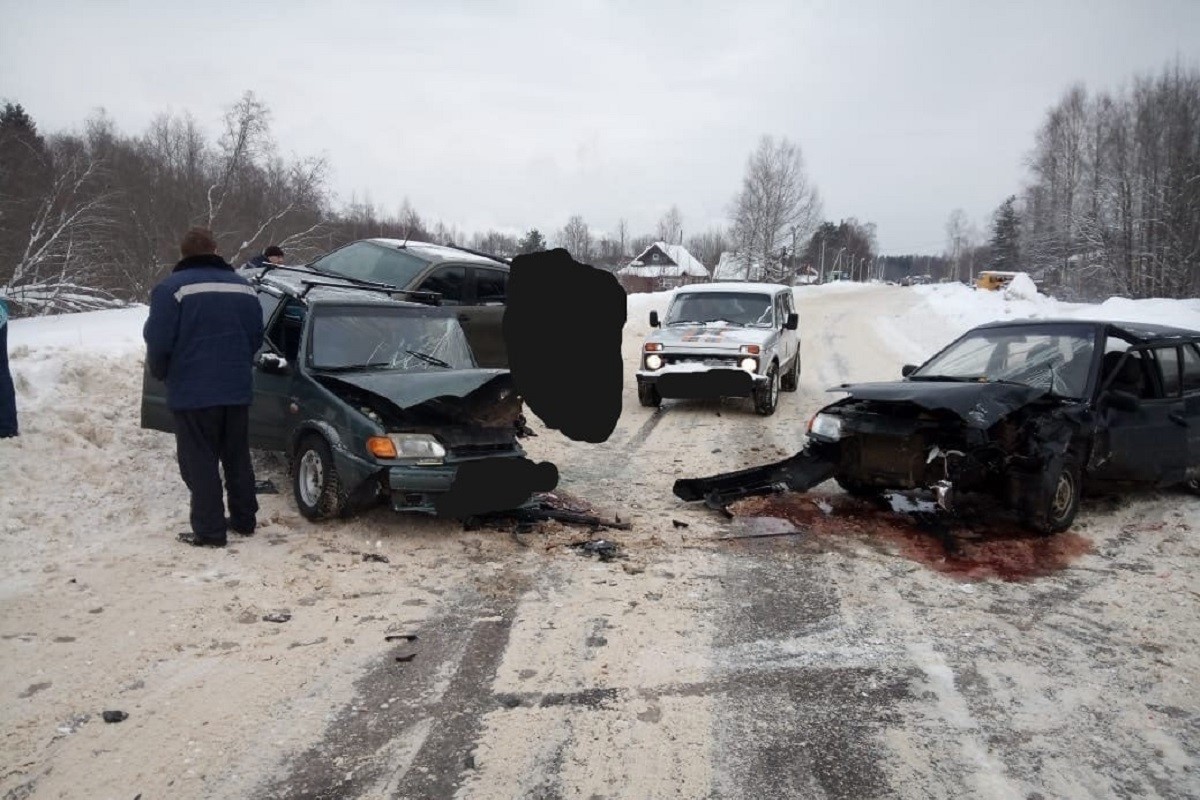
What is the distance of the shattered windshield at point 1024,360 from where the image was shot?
6.43 metres

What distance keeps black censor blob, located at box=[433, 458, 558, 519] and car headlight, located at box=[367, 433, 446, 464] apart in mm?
220

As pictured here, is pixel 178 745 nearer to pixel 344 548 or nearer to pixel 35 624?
pixel 35 624

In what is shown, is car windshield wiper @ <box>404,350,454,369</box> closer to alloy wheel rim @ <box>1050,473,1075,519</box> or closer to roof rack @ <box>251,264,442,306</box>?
roof rack @ <box>251,264,442,306</box>

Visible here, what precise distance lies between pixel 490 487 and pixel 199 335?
7.39 ft

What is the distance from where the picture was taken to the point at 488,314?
9.62 meters

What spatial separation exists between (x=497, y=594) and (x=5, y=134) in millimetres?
25211

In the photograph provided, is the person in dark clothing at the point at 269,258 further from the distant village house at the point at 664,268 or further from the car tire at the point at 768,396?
the distant village house at the point at 664,268

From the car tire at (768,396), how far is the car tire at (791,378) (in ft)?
6.44

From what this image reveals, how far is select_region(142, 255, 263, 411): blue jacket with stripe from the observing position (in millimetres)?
5195

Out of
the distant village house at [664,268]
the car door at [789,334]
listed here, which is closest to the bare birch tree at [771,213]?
the distant village house at [664,268]

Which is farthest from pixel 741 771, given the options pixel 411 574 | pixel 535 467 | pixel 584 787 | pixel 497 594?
pixel 535 467

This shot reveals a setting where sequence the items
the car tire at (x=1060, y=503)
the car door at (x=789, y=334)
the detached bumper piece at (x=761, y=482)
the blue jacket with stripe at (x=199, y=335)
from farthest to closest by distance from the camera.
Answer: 1. the car door at (x=789, y=334)
2. the detached bumper piece at (x=761, y=482)
3. the car tire at (x=1060, y=503)
4. the blue jacket with stripe at (x=199, y=335)

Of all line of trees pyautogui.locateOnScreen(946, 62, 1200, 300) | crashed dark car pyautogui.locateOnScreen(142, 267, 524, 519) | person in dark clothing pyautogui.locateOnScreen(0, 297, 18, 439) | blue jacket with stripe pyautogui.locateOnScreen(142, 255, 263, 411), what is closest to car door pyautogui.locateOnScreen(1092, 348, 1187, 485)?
crashed dark car pyautogui.locateOnScreen(142, 267, 524, 519)

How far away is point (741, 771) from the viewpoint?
2.96m
